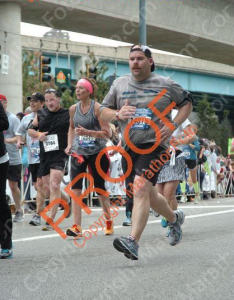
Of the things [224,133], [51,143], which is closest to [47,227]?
[51,143]

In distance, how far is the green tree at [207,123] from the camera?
2340 inches

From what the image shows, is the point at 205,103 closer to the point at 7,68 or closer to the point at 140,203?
the point at 7,68

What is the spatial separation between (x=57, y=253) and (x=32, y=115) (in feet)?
16.3

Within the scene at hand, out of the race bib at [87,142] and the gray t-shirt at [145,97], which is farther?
the race bib at [87,142]

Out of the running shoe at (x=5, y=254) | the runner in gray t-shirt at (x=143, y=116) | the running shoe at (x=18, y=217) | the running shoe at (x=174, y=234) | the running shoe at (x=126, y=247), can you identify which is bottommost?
the running shoe at (x=18, y=217)

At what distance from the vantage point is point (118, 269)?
6.50m

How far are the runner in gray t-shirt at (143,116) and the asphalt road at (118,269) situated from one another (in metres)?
0.56

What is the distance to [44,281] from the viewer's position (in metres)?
5.95

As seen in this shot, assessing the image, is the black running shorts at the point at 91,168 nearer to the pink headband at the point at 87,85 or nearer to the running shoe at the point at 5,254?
the pink headband at the point at 87,85

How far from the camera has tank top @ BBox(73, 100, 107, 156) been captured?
Answer: 9.44 m

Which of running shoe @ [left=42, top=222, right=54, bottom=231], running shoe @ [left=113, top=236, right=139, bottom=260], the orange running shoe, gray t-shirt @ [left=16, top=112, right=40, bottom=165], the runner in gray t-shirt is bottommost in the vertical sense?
running shoe @ [left=42, top=222, right=54, bottom=231]

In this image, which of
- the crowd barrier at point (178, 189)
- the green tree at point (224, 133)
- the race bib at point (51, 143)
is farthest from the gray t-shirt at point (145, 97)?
the green tree at point (224, 133)

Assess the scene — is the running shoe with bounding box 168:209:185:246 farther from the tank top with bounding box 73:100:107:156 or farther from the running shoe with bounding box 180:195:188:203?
the running shoe with bounding box 180:195:188:203

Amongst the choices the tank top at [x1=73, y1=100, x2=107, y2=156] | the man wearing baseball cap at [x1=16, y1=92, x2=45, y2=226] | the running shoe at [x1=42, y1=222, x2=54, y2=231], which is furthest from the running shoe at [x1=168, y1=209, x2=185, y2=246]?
the man wearing baseball cap at [x1=16, y1=92, x2=45, y2=226]
